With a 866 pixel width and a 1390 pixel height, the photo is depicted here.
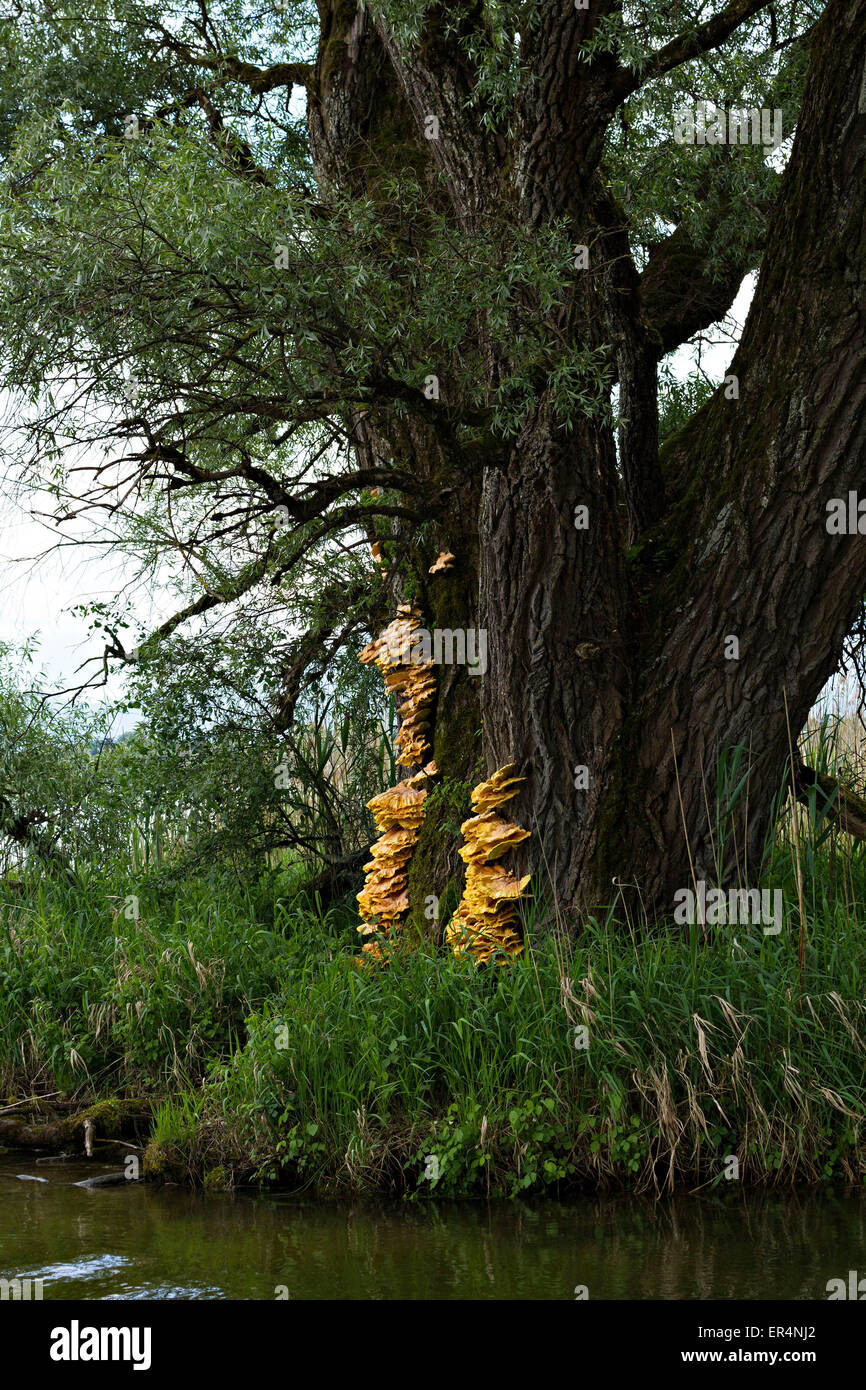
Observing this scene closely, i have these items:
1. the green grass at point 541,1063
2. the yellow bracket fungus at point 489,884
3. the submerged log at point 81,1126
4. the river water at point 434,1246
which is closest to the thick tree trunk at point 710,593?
the yellow bracket fungus at point 489,884

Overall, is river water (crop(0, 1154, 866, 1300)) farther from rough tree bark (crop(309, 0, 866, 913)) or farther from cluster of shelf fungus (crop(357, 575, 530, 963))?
rough tree bark (crop(309, 0, 866, 913))

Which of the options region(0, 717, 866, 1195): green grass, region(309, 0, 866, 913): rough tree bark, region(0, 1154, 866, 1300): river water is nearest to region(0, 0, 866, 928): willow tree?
region(309, 0, 866, 913): rough tree bark

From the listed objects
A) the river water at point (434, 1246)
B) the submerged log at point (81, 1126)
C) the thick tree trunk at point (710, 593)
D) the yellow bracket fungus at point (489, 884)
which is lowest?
the river water at point (434, 1246)

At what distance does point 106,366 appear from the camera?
Result: 215 inches

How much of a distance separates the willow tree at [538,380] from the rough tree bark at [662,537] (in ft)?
0.05

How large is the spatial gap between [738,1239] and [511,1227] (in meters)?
0.80

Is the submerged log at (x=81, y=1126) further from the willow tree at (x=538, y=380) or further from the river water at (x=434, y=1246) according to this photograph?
the willow tree at (x=538, y=380)

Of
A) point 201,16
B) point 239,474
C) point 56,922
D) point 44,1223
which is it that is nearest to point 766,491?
point 239,474

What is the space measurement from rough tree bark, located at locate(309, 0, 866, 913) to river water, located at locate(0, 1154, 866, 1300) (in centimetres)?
159

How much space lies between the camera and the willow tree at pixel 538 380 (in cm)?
541

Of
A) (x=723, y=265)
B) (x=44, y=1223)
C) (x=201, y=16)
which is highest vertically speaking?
(x=201, y=16)

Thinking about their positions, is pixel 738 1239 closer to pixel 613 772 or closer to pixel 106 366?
pixel 613 772

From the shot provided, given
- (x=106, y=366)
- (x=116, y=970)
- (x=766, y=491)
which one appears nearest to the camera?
(x=106, y=366)

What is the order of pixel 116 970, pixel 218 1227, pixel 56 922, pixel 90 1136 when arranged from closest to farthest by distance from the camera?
pixel 218 1227, pixel 90 1136, pixel 116 970, pixel 56 922
